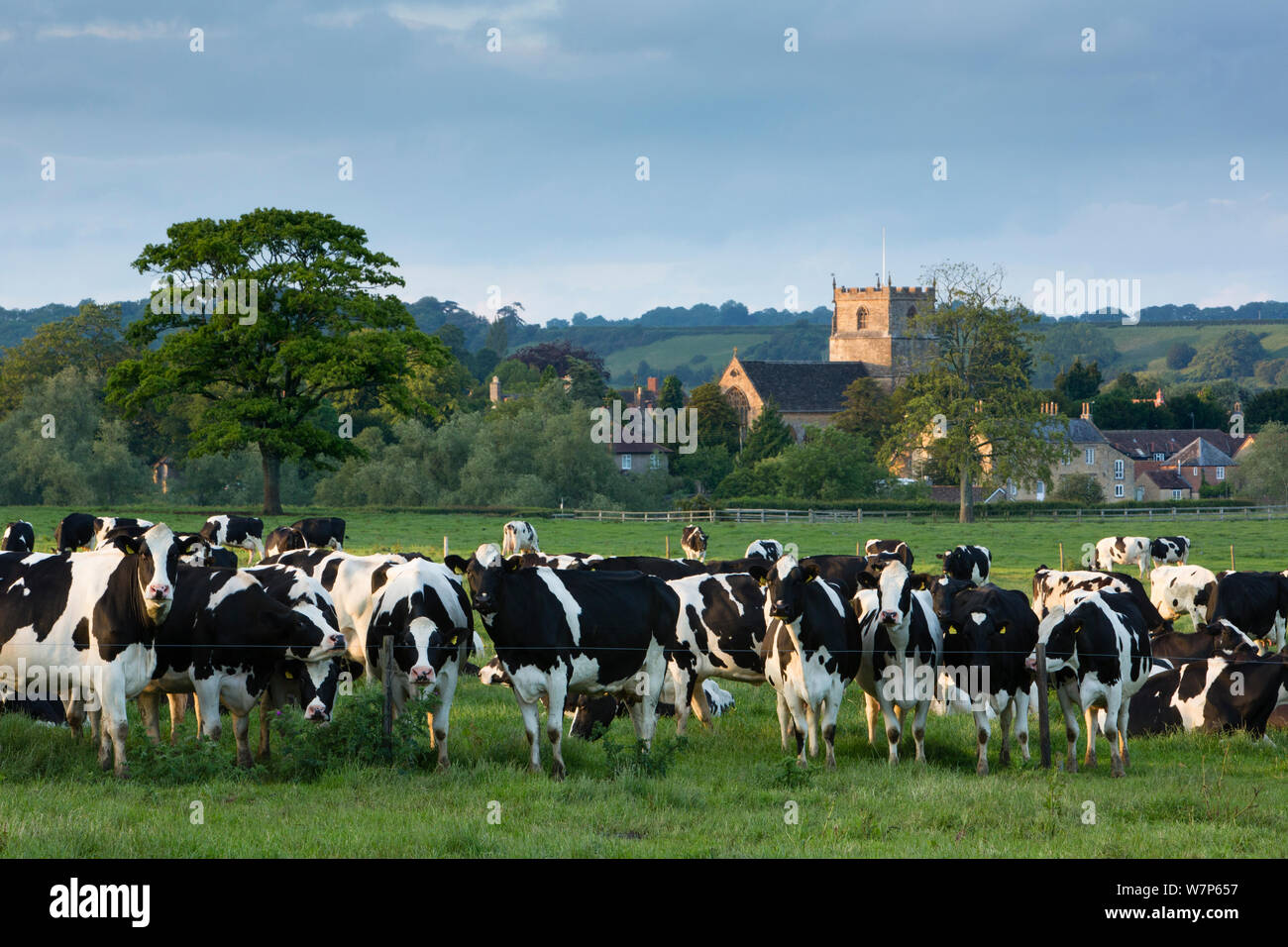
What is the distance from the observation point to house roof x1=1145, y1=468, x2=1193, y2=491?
104 metres

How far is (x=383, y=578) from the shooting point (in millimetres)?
14578

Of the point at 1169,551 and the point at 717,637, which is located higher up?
the point at 717,637

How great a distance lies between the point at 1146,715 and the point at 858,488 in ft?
207

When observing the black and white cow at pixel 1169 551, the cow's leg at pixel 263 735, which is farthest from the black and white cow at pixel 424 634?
the black and white cow at pixel 1169 551

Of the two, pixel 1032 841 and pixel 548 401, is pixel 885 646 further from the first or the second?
pixel 548 401

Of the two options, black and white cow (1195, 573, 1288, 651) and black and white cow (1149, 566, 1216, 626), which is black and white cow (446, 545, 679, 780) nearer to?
black and white cow (1195, 573, 1288, 651)

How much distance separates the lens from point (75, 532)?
24609 millimetres

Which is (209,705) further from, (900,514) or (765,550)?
(900,514)

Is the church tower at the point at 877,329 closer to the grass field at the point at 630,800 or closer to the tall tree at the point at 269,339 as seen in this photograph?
the tall tree at the point at 269,339

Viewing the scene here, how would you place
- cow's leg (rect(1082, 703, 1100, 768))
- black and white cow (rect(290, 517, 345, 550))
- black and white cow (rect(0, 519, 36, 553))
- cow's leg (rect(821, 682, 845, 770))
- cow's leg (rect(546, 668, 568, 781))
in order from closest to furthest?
cow's leg (rect(546, 668, 568, 781)) → cow's leg (rect(821, 682, 845, 770)) → cow's leg (rect(1082, 703, 1100, 768)) → black and white cow (rect(0, 519, 36, 553)) → black and white cow (rect(290, 517, 345, 550))

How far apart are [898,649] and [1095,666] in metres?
1.97

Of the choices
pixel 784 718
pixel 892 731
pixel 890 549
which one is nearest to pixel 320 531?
pixel 890 549

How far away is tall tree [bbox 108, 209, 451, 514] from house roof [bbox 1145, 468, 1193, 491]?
7136 cm

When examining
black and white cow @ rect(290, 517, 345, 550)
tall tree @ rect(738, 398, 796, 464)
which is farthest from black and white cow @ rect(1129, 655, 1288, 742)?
tall tree @ rect(738, 398, 796, 464)
